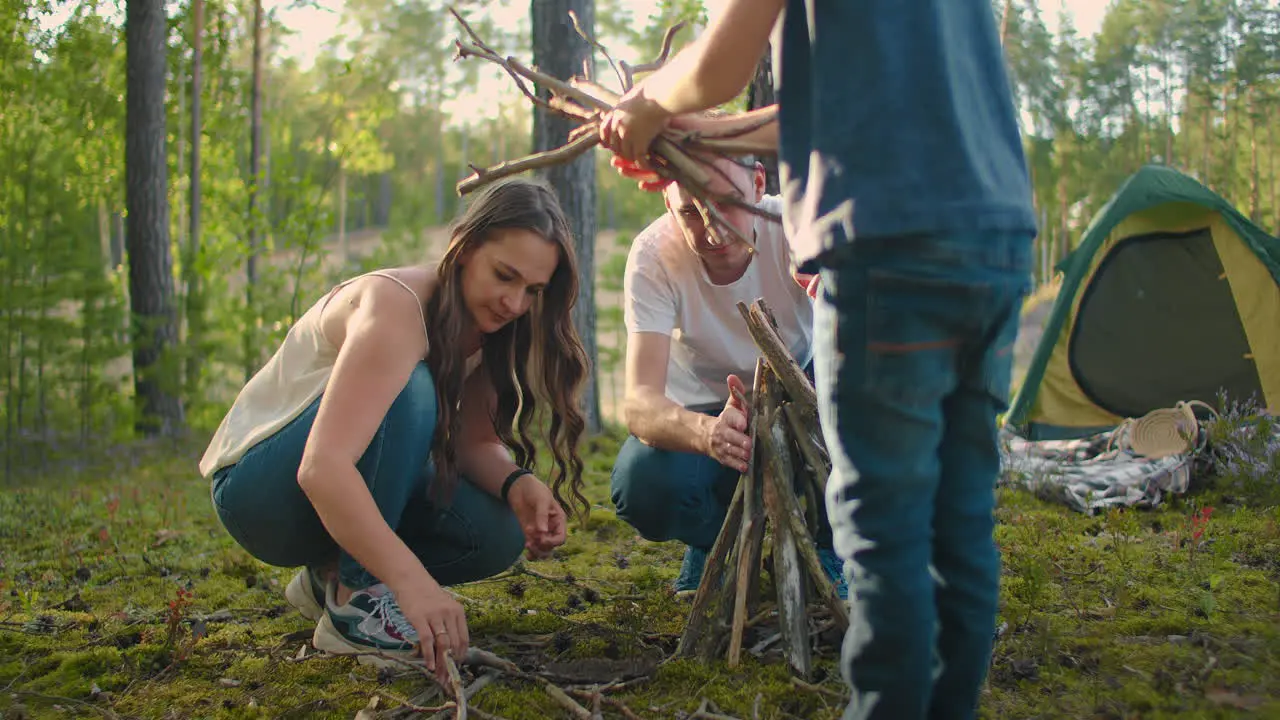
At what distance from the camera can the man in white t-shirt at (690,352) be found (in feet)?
8.53

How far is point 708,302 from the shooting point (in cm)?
287

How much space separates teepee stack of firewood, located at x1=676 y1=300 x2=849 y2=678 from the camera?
7.30 feet

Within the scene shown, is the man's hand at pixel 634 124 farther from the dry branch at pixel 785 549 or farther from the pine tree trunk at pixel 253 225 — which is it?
the pine tree trunk at pixel 253 225

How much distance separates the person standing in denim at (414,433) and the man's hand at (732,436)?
0.42 m

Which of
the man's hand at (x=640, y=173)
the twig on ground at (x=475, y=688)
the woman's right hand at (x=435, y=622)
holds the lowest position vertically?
the twig on ground at (x=475, y=688)

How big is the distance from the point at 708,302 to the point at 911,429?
146 centimetres

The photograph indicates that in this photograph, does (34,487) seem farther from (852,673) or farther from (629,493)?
(852,673)

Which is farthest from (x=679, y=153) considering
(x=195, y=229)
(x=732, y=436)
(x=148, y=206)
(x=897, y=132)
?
(x=195, y=229)

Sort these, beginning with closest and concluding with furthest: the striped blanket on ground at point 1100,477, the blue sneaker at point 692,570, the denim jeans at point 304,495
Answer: the denim jeans at point 304,495
the blue sneaker at point 692,570
the striped blanket on ground at point 1100,477

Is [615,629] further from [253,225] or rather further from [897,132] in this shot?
[253,225]

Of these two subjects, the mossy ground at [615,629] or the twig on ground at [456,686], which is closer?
the twig on ground at [456,686]

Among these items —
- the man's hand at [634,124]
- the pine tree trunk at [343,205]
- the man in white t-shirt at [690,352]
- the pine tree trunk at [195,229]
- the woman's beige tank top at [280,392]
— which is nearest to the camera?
the man's hand at [634,124]

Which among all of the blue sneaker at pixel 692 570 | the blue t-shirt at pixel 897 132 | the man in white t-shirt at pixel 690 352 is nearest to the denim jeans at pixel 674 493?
the man in white t-shirt at pixel 690 352

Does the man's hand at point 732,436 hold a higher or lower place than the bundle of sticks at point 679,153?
lower
